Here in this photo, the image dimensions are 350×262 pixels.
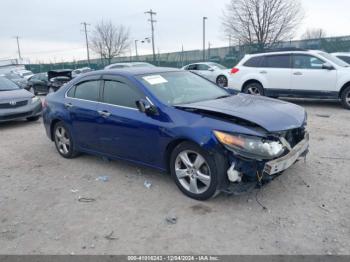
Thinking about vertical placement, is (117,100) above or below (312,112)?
above

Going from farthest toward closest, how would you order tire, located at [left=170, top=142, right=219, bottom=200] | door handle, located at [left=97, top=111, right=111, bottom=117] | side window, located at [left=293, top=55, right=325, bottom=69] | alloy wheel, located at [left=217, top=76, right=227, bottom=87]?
alloy wheel, located at [left=217, top=76, right=227, bottom=87], side window, located at [left=293, top=55, right=325, bottom=69], door handle, located at [left=97, top=111, right=111, bottom=117], tire, located at [left=170, top=142, right=219, bottom=200]

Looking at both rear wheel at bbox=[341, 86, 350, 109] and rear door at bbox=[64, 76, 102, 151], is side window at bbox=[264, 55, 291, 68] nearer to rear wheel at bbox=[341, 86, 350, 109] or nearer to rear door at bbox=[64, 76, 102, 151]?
rear wheel at bbox=[341, 86, 350, 109]

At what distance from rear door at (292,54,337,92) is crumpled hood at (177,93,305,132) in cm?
565

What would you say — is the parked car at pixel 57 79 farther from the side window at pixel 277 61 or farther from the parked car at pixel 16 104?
the side window at pixel 277 61

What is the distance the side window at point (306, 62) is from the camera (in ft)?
31.0

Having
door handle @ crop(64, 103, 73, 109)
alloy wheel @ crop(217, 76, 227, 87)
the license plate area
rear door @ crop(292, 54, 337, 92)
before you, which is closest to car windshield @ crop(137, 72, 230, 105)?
the license plate area

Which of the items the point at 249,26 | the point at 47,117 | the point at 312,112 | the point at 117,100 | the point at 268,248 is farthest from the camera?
the point at 249,26

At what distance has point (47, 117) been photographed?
601cm

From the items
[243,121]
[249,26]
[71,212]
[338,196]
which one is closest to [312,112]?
[338,196]

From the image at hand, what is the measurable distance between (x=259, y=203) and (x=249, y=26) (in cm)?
2527

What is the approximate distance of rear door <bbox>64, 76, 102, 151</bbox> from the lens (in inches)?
196

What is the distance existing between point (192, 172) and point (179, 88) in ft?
4.48

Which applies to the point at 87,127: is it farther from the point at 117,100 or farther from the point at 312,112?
the point at 312,112

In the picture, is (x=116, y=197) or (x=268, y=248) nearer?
(x=268, y=248)
